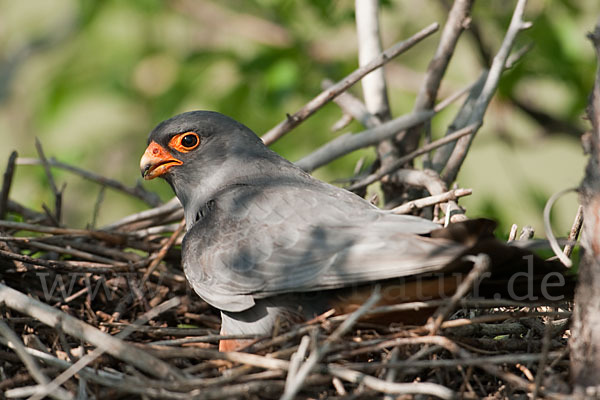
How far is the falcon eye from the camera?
15.7 ft

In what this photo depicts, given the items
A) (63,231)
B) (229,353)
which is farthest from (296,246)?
(63,231)

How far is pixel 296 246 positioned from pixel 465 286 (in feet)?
3.25

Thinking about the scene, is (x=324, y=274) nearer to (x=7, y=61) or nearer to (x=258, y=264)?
(x=258, y=264)

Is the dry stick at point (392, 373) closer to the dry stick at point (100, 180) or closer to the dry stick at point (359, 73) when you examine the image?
the dry stick at point (359, 73)

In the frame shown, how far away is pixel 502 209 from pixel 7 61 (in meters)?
6.94

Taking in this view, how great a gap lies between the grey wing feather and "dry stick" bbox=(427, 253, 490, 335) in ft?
0.45

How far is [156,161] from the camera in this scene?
4789 millimetres

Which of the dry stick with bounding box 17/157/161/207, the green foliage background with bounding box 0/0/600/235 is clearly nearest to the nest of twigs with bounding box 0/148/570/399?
the dry stick with bounding box 17/157/161/207

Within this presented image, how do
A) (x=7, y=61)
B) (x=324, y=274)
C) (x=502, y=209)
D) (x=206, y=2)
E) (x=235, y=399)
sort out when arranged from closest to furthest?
(x=235, y=399) → (x=324, y=274) → (x=502, y=209) → (x=206, y=2) → (x=7, y=61)

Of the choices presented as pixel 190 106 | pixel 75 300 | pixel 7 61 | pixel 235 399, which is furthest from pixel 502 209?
pixel 7 61

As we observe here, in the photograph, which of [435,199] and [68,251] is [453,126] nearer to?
[435,199]

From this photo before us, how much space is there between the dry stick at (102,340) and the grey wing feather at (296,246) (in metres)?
0.74

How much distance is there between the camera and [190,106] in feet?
25.6

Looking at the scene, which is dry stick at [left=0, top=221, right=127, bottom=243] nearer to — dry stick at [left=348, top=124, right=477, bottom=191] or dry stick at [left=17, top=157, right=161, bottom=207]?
dry stick at [left=17, top=157, right=161, bottom=207]
